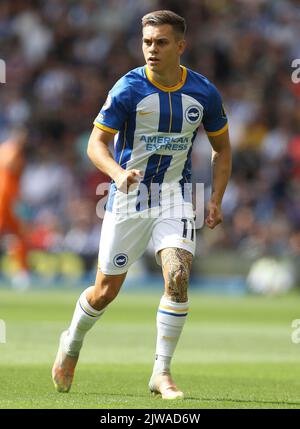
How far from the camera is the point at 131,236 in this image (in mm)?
7230

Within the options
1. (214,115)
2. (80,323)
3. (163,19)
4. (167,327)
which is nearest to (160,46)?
(163,19)

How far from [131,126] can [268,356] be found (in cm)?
367

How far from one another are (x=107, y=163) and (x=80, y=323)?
125 cm

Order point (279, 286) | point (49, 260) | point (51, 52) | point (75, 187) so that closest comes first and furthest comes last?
point (279, 286)
point (49, 260)
point (75, 187)
point (51, 52)

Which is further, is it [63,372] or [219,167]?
[219,167]

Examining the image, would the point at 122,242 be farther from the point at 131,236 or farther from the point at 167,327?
the point at 167,327

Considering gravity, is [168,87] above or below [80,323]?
above

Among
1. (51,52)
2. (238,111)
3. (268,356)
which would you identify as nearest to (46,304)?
(268,356)

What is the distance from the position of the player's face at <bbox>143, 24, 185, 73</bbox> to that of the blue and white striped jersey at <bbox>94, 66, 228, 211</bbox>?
0.46 ft

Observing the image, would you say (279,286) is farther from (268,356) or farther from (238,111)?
(268,356)

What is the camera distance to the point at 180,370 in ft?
29.0

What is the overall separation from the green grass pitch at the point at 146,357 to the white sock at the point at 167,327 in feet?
0.85
